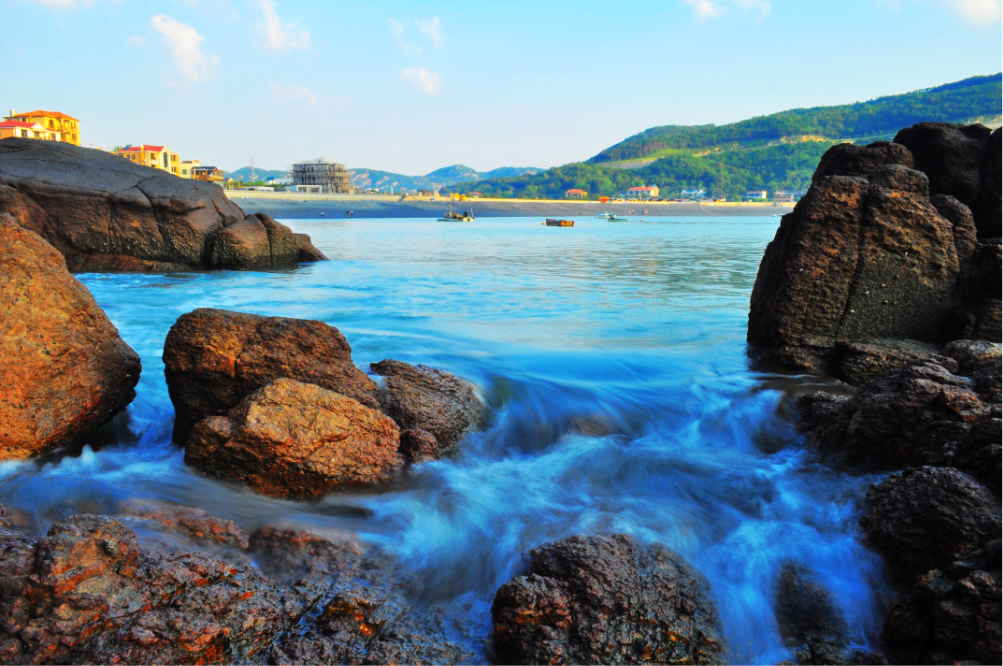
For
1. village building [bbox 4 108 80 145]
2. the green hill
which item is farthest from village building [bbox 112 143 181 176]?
the green hill

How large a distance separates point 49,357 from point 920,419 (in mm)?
4612

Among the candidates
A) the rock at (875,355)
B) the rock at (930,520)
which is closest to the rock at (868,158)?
the rock at (875,355)

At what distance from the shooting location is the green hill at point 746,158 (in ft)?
397

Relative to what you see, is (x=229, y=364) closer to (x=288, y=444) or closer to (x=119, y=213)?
(x=288, y=444)

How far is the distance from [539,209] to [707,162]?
73.2 metres

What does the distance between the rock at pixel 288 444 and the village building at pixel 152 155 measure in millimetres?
99048

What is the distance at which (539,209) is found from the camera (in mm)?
85125

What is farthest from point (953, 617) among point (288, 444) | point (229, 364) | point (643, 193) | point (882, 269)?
point (643, 193)

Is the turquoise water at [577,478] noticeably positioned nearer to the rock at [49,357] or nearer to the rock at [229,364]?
the rock at [49,357]

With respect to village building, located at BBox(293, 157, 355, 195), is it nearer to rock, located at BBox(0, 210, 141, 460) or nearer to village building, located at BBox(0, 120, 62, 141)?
village building, located at BBox(0, 120, 62, 141)

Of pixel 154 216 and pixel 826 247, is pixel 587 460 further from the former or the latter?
pixel 154 216

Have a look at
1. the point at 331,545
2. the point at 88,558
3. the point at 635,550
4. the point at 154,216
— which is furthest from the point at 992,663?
the point at 154,216

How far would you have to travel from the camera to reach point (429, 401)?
397 centimetres

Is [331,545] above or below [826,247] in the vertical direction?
below
